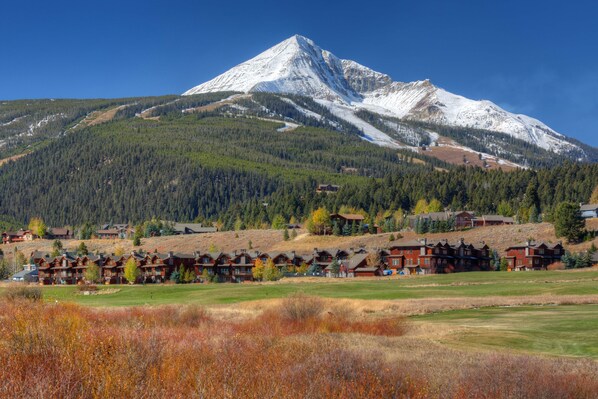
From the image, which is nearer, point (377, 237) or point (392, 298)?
point (392, 298)

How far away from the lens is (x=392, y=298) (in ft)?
234

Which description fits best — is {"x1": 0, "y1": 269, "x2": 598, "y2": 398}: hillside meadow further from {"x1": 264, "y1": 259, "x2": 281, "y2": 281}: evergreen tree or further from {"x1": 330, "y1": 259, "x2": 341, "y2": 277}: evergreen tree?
{"x1": 330, "y1": 259, "x2": 341, "y2": 277}: evergreen tree

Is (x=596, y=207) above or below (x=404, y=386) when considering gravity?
above

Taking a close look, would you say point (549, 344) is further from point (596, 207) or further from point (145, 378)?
point (596, 207)

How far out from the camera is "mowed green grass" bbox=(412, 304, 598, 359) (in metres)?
36.8

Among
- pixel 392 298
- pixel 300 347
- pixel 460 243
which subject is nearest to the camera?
pixel 300 347

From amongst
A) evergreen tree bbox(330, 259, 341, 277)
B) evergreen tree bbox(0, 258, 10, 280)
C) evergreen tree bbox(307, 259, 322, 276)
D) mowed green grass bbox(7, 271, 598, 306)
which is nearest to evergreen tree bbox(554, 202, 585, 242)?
mowed green grass bbox(7, 271, 598, 306)

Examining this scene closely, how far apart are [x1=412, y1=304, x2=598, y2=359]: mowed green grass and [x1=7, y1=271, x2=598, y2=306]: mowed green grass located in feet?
56.6

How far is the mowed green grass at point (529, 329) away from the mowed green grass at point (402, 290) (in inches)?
680

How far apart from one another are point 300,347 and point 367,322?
2096cm

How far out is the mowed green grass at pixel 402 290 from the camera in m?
74.0

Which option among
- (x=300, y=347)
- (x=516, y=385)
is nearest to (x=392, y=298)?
(x=300, y=347)

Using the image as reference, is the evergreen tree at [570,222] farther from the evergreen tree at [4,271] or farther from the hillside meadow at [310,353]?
the evergreen tree at [4,271]

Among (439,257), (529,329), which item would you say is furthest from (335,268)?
(529,329)
